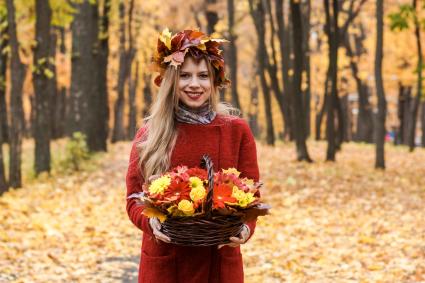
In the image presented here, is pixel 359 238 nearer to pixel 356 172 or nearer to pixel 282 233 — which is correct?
pixel 282 233

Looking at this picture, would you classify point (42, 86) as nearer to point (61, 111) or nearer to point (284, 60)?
point (284, 60)

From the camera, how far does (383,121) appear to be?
1656 centimetres

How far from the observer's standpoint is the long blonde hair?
10.7 ft

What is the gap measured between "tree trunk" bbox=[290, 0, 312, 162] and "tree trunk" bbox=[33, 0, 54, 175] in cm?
643

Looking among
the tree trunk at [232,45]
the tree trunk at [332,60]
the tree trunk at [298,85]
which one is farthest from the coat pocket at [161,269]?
the tree trunk at [232,45]

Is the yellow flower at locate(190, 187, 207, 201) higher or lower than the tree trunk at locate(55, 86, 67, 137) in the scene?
higher

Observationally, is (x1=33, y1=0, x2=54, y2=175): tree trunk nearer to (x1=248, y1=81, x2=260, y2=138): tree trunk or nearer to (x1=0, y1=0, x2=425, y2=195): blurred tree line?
(x1=0, y1=0, x2=425, y2=195): blurred tree line

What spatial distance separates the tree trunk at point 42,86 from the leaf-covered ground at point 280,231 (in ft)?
2.01

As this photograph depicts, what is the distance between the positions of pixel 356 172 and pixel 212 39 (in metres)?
13.6

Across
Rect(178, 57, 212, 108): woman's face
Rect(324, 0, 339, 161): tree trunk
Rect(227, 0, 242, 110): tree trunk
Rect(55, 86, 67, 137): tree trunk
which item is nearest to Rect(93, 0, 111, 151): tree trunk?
Rect(227, 0, 242, 110): tree trunk

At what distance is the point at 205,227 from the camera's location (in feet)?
9.48

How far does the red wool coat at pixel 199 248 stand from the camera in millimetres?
3221

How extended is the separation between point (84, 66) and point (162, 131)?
1658 centimetres

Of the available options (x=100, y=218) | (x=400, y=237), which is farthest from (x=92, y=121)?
(x=400, y=237)
